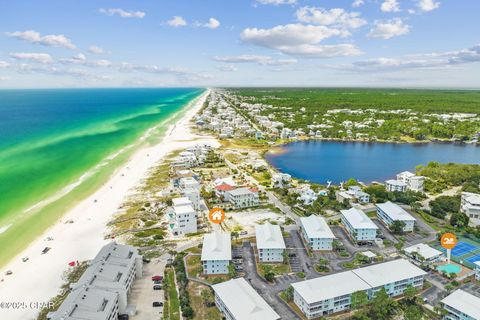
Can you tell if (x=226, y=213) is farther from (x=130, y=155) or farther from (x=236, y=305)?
(x=130, y=155)

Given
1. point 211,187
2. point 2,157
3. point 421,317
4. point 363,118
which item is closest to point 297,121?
point 363,118

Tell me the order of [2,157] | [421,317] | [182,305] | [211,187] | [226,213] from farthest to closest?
[2,157] → [211,187] → [226,213] → [182,305] → [421,317]

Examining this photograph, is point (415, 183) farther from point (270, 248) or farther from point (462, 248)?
point (270, 248)

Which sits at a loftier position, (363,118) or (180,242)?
(363,118)

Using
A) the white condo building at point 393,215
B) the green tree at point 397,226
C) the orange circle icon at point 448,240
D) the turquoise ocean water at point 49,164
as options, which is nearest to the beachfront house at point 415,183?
the white condo building at point 393,215

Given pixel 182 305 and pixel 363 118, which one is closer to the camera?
pixel 182 305

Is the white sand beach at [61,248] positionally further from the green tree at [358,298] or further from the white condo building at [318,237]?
the green tree at [358,298]
